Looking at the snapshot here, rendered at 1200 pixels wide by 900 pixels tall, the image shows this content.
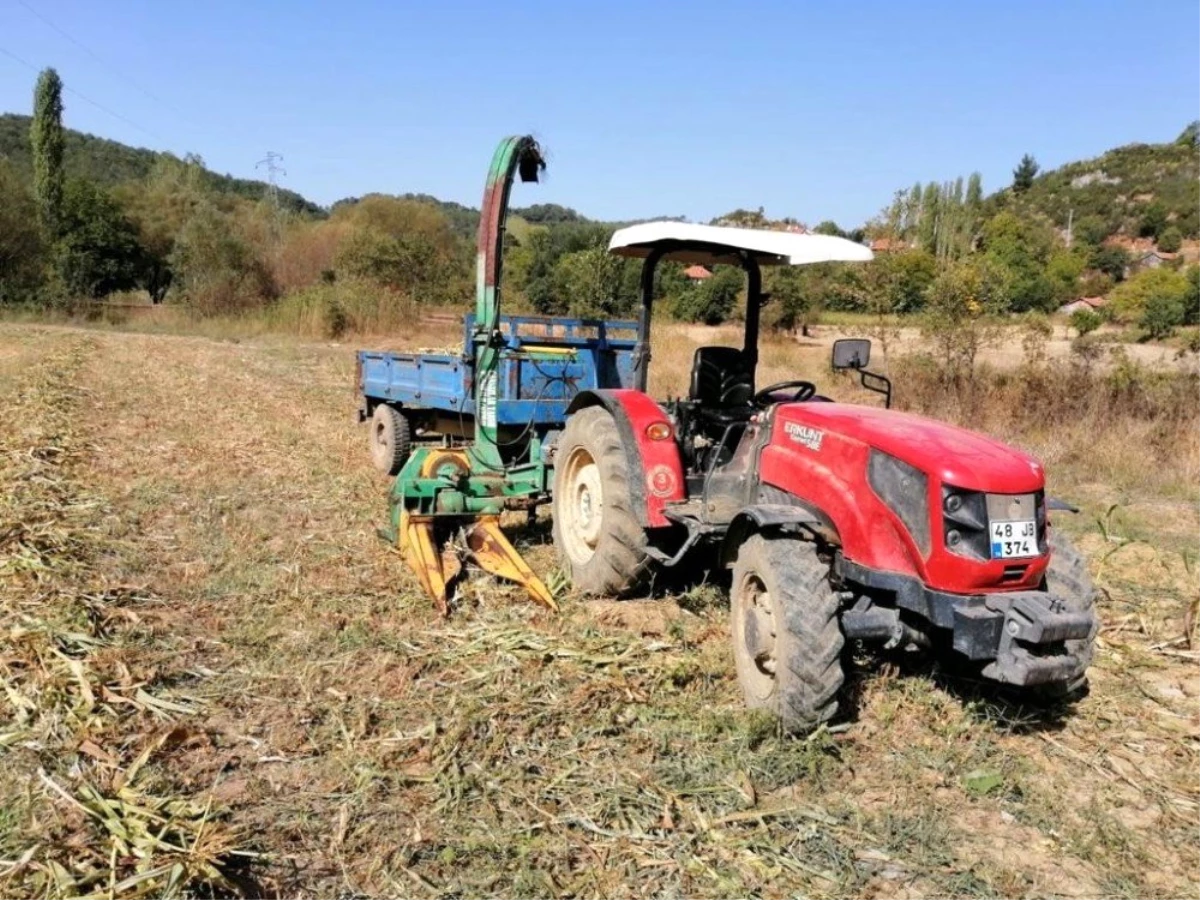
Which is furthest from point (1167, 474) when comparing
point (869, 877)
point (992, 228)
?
point (992, 228)

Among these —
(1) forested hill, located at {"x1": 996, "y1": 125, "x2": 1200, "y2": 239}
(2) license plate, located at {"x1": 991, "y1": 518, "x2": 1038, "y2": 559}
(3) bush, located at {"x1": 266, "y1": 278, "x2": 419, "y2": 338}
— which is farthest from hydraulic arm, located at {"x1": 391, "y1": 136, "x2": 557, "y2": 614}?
(1) forested hill, located at {"x1": 996, "y1": 125, "x2": 1200, "y2": 239}

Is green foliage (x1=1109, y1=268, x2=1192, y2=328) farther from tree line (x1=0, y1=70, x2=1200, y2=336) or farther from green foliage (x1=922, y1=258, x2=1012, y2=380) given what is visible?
green foliage (x1=922, y1=258, x2=1012, y2=380)

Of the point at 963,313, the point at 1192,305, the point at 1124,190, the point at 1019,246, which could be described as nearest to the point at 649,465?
the point at 963,313

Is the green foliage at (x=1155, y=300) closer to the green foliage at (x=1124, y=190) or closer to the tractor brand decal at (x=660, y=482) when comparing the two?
the tractor brand decal at (x=660, y=482)

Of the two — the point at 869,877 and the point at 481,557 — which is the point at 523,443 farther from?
the point at 869,877

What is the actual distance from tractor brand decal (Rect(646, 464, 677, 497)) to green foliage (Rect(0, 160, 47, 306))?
105 feet

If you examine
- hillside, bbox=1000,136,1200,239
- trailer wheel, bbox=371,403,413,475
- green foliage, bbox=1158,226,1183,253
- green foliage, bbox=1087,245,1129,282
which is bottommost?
trailer wheel, bbox=371,403,413,475

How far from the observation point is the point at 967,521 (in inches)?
126

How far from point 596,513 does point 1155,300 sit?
21871 mm

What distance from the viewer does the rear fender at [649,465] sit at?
452cm

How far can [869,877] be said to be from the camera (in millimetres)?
2646

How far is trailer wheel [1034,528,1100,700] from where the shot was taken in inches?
133

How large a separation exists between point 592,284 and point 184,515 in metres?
15.3

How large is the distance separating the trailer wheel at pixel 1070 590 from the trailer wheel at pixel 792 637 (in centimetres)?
96
